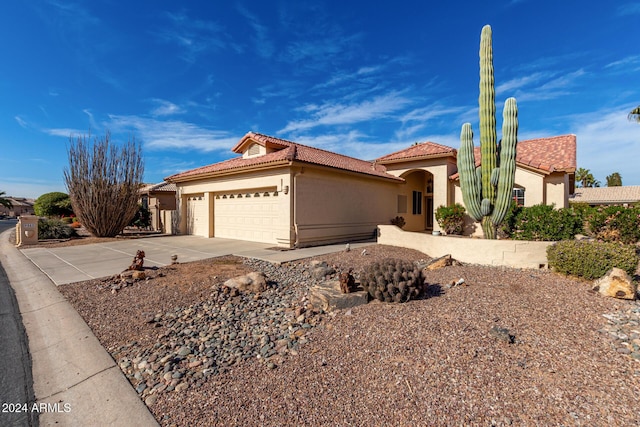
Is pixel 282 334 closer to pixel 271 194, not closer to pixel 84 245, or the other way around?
pixel 271 194

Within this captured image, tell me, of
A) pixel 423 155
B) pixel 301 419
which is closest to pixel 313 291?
pixel 301 419

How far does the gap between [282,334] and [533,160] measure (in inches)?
629

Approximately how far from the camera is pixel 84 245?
13867 millimetres

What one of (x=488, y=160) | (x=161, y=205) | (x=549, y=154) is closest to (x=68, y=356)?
(x=488, y=160)

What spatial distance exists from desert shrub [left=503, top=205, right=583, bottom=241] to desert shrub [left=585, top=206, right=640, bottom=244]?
913 millimetres

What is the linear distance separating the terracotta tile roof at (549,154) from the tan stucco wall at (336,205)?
14.4 ft

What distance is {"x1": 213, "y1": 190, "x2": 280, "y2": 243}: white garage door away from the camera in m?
13.7

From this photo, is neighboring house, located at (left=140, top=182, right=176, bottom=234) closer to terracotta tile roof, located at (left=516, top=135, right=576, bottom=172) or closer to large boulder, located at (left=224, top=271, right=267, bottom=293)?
large boulder, located at (left=224, top=271, right=267, bottom=293)

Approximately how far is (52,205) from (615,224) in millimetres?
35046

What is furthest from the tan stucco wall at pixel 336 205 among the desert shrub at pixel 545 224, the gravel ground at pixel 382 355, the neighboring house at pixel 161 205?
the neighboring house at pixel 161 205

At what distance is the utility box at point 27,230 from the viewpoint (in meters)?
14.1

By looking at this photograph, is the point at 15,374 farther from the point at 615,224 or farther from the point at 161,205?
the point at 161,205

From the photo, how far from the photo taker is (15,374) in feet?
12.4

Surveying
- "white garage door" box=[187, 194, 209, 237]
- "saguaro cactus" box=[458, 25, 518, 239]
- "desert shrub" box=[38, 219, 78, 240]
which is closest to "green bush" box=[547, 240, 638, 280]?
"saguaro cactus" box=[458, 25, 518, 239]
